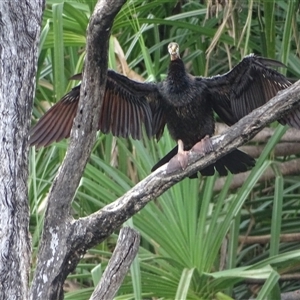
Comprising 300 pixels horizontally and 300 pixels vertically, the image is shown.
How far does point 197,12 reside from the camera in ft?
13.8

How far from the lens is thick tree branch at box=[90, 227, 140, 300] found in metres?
2.24

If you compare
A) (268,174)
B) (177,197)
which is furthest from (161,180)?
(268,174)

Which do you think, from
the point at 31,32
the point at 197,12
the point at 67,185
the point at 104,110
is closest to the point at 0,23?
the point at 31,32

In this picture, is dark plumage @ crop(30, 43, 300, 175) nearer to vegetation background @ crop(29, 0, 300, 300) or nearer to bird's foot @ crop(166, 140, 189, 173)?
vegetation background @ crop(29, 0, 300, 300)

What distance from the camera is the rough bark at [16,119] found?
7.24 ft

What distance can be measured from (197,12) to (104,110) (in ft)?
4.01

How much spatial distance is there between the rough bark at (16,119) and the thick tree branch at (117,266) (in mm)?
207

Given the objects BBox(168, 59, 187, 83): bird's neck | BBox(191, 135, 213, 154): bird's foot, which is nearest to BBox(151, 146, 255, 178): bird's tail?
BBox(168, 59, 187, 83): bird's neck

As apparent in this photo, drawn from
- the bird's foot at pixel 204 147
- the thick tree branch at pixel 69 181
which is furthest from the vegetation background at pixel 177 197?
the thick tree branch at pixel 69 181

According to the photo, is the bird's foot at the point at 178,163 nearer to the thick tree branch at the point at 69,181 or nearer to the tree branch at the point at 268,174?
the thick tree branch at the point at 69,181

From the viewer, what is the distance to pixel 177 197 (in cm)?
326

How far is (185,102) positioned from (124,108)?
0.80 feet

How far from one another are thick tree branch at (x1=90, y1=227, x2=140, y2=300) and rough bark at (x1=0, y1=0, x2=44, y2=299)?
0.68 feet

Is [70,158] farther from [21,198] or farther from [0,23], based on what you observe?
[0,23]
